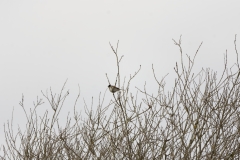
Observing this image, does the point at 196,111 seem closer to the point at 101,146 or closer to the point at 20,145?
the point at 101,146

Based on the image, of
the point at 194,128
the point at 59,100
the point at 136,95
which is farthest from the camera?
the point at 59,100

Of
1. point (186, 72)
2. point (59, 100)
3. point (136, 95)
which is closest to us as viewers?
point (186, 72)

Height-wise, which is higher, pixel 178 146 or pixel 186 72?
pixel 186 72

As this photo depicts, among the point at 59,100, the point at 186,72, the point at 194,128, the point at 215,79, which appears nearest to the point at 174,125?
the point at 194,128

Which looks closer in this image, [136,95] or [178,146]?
[178,146]

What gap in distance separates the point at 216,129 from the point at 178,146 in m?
0.59

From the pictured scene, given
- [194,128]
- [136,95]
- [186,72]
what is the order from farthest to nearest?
1. [136,95]
2. [186,72]
3. [194,128]

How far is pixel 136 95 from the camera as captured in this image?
5945 millimetres

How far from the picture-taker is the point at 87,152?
20.0 feet

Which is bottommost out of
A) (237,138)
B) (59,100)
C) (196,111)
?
(237,138)

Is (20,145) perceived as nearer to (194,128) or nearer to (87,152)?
(87,152)

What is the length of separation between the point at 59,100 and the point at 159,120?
2.03 meters

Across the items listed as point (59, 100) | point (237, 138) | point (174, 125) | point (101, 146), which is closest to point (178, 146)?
point (174, 125)

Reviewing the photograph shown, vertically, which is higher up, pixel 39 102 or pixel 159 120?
pixel 39 102
